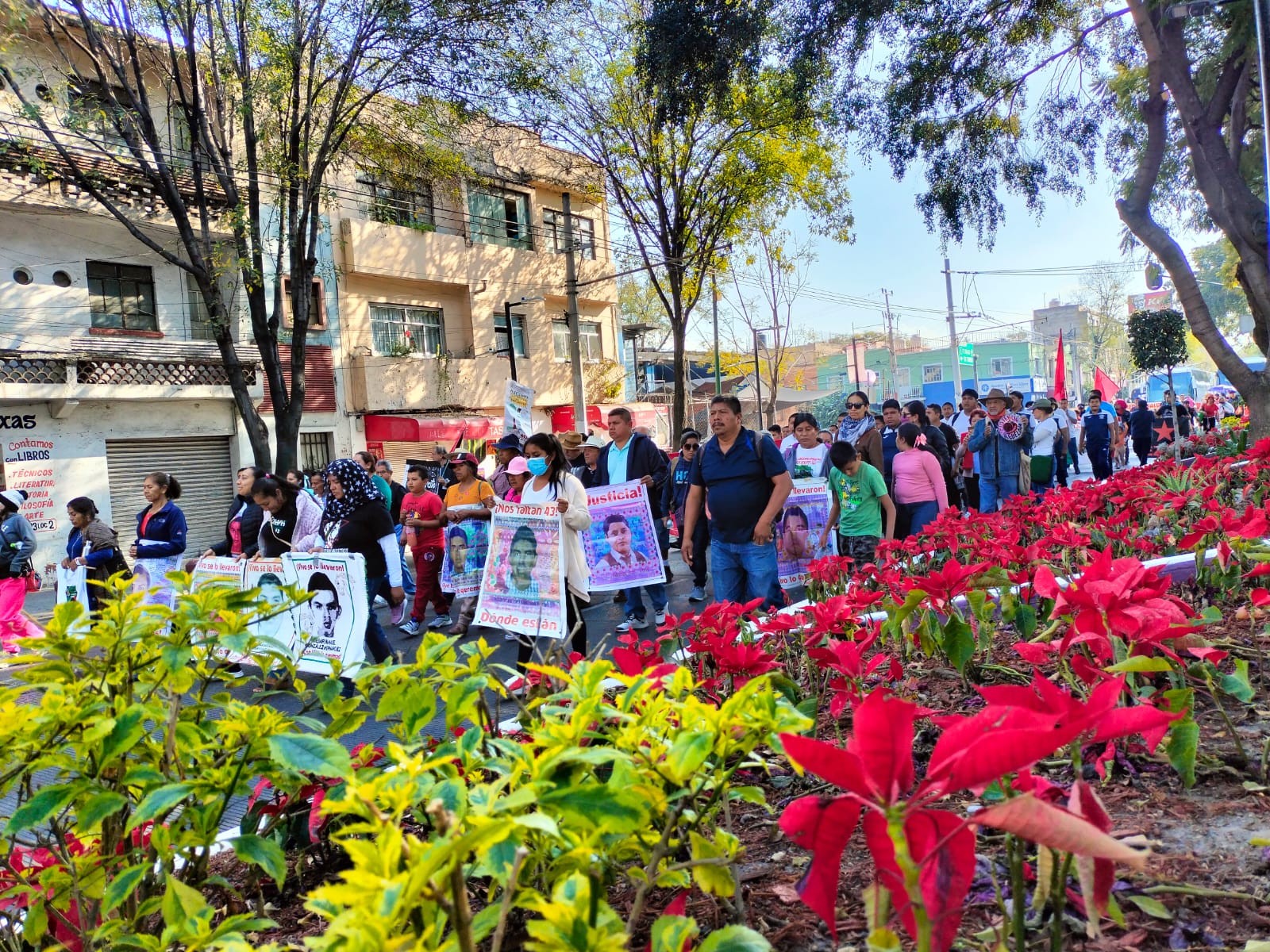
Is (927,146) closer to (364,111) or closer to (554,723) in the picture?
(554,723)

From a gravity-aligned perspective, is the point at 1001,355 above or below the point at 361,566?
above

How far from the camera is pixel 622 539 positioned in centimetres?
776

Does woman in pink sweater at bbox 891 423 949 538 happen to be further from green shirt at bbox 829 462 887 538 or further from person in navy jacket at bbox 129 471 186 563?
person in navy jacket at bbox 129 471 186 563

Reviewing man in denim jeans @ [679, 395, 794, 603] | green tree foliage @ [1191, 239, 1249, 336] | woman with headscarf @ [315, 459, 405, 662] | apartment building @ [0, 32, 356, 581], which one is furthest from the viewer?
green tree foliage @ [1191, 239, 1249, 336]

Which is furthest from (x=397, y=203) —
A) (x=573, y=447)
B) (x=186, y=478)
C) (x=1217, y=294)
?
(x=1217, y=294)

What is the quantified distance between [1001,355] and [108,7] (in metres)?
69.6

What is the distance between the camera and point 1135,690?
2002mm

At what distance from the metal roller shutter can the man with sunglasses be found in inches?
454

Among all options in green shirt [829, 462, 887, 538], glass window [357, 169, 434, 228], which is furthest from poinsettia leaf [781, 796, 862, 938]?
glass window [357, 169, 434, 228]

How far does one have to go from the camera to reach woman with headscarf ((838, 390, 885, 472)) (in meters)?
9.08

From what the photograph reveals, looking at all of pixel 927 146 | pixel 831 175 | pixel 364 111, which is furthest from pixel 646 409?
A: pixel 927 146

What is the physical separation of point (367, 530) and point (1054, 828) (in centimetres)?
603

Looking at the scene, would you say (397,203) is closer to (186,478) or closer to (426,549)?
(186,478)

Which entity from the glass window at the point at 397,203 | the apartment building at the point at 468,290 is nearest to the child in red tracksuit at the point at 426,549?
the apartment building at the point at 468,290
